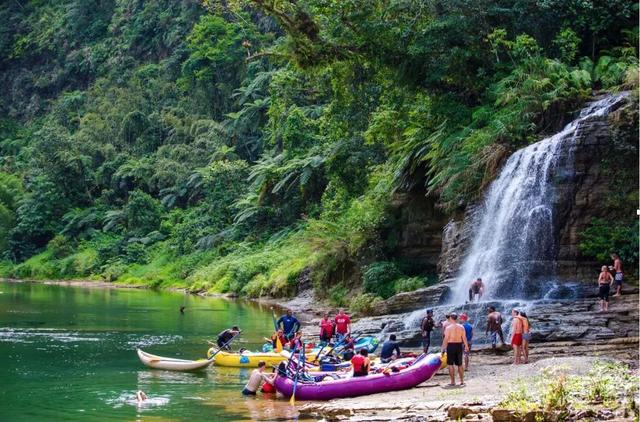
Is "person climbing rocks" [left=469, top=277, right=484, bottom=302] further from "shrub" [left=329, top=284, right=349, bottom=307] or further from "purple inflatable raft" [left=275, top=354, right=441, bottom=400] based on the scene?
"shrub" [left=329, top=284, right=349, bottom=307]

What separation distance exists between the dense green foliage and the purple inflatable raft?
1303 centimetres

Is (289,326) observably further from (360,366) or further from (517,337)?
(517,337)

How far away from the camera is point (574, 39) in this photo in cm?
3469

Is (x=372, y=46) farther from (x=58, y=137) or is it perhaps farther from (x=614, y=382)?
(x=58, y=137)

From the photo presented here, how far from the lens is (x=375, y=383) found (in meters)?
20.1

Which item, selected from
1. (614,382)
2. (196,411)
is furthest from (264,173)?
(614,382)

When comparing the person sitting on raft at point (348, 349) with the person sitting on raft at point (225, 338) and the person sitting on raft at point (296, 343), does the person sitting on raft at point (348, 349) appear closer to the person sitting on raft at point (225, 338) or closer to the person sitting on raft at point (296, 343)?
the person sitting on raft at point (296, 343)

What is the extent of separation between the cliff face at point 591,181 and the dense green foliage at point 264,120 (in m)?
1.81

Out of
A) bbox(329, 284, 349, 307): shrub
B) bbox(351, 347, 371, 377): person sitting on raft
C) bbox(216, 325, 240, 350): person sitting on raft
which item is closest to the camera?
bbox(351, 347, 371, 377): person sitting on raft

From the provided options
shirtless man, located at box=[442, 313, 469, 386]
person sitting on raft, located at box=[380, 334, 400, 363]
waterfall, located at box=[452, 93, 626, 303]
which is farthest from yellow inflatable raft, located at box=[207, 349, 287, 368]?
shirtless man, located at box=[442, 313, 469, 386]

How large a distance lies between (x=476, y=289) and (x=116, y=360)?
10.4 meters

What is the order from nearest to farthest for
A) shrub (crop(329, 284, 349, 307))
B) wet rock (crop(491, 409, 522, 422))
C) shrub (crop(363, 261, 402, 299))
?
wet rock (crop(491, 409, 522, 422)) → shrub (crop(363, 261, 402, 299)) → shrub (crop(329, 284, 349, 307))

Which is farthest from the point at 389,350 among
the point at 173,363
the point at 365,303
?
the point at 365,303

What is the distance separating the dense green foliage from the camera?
3509cm
